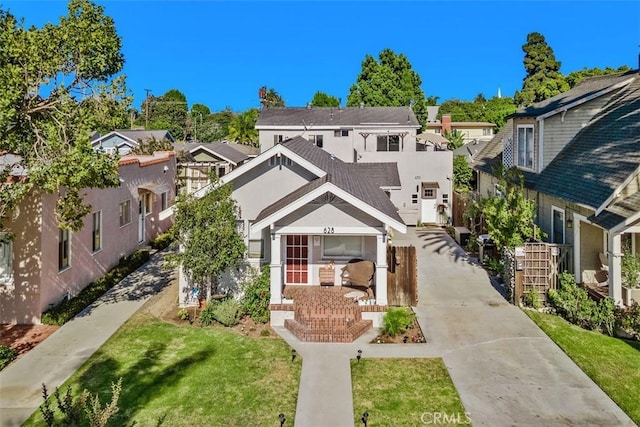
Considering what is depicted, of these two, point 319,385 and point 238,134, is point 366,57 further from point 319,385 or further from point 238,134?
point 319,385

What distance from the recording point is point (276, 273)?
14273 mm

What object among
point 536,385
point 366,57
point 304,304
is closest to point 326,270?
point 304,304

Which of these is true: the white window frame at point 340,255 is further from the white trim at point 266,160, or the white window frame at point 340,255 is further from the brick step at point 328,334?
the brick step at point 328,334

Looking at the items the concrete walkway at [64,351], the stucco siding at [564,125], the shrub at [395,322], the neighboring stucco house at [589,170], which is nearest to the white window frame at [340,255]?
the shrub at [395,322]

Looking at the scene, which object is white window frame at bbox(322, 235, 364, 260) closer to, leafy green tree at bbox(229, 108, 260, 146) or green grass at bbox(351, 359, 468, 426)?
green grass at bbox(351, 359, 468, 426)

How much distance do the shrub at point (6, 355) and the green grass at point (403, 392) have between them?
844 centimetres

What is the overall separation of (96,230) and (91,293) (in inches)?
121

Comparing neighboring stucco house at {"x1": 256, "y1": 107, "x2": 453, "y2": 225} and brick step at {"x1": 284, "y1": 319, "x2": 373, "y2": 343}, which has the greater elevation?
neighboring stucco house at {"x1": 256, "y1": 107, "x2": 453, "y2": 225}

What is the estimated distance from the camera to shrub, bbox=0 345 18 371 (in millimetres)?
11391

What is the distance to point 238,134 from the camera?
6275 centimetres

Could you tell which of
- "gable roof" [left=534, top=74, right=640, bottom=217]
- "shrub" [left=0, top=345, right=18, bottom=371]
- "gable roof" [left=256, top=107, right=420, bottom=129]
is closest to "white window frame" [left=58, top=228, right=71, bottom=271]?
"shrub" [left=0, top=345, right=18, bottom=371]

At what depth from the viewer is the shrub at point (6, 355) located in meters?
11.4

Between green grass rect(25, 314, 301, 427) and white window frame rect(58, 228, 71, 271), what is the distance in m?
3.75

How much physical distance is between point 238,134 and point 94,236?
45.9 m
